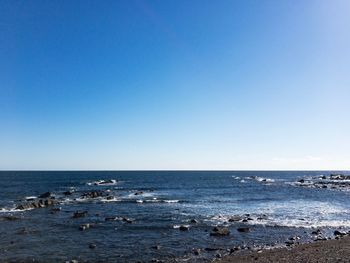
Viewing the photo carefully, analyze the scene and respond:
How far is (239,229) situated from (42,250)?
62.8ft

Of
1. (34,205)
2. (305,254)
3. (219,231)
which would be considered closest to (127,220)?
(219,231)

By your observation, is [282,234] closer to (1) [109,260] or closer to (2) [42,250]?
(1) [109,260]

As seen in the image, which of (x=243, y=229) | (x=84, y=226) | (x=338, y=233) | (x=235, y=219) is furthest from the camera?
(x=235, y=219)

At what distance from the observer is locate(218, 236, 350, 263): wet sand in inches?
881

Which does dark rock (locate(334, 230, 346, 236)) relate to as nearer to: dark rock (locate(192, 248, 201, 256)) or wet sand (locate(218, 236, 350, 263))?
wet sand (locate(218, 236, 350, 263))

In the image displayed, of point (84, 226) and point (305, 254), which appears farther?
point (84, 226)

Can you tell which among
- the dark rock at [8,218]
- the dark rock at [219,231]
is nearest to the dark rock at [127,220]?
the dark rock at [219,231]

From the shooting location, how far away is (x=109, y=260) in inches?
1010

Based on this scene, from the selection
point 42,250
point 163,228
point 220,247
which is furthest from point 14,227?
point 220,247

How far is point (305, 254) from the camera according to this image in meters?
24.1

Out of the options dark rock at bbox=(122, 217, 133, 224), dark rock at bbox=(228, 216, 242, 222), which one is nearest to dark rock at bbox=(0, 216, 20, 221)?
dark rock at bbox=(122, 217, 133, 224)

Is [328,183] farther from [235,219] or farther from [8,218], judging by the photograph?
[8,218]

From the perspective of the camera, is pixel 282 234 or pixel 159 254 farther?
pixel 282 234

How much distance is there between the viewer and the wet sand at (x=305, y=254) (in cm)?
2238
